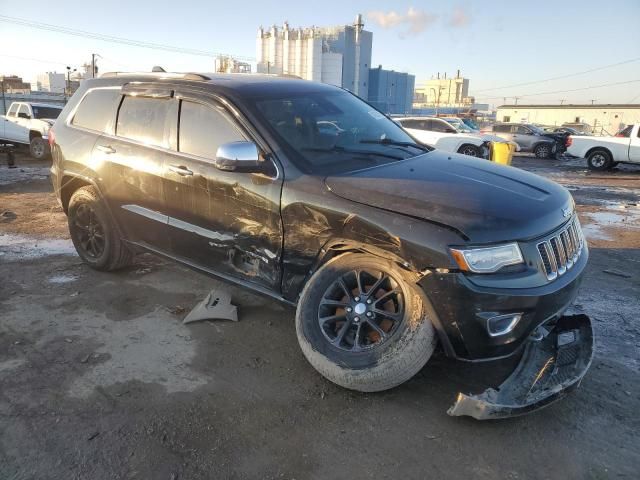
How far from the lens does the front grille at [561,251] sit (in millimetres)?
2762

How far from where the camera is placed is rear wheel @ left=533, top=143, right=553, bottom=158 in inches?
883

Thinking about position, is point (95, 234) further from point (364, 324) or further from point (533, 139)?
point (533, 139)

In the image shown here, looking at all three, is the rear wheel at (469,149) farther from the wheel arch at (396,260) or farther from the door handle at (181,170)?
the wheel arch at (396,260)

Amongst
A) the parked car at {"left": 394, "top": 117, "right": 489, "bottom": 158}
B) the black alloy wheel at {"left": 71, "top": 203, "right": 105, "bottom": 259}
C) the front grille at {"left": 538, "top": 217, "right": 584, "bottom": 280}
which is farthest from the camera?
the parked car at {"left": 394, "top": 117, "right": 489, "bottom": 158}

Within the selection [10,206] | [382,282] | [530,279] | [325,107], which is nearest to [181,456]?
[382,282]

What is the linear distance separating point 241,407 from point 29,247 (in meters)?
4.42

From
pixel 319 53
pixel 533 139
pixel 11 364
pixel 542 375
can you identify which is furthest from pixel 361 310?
pixel 319 53

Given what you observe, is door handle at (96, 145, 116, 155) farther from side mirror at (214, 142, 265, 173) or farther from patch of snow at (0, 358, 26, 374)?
patch of snow at (0, 358, 26, 374)

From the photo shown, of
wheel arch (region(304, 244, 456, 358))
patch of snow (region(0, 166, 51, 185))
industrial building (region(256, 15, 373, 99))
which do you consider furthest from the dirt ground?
industrial building (region(256, 15, 373, 99))

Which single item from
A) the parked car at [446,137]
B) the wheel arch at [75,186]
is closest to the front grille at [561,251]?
the wheel arch at [75,186]

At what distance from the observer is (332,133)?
3670 mm

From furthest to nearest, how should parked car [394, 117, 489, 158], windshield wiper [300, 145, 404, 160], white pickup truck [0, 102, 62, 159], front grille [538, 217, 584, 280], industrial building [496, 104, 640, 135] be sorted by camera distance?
1. industrial building [496, 104, 640, 135]
2. parked car [394, 117, 489, 158]
3. white pickup truck [0, 102, 62, 159]
4. windshield wiper [300, 145, 404, 160]
5. front grille [538, 217, 584, 280]

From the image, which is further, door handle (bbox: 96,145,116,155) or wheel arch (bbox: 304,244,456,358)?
door handle (bbox: 96,145,116,155)

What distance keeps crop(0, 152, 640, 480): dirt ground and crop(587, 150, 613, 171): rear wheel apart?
15.1 metres
